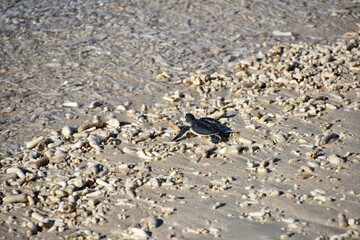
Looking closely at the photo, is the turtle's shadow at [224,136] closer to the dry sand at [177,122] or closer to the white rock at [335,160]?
the dry sand at [177,122]

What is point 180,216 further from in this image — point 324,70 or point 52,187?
point 324,70

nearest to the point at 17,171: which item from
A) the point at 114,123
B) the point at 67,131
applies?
the point at 67,131

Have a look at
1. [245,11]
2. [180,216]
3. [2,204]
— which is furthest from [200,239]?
[245,11]

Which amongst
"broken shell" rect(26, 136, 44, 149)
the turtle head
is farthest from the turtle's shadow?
"broken shell" rect(26, 136, 44, 149)

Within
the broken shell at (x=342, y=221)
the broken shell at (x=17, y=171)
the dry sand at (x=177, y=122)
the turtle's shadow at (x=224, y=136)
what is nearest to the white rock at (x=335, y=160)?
the dry sand at (x=177, y=122)

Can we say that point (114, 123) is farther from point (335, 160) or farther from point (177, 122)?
point (335, 160)

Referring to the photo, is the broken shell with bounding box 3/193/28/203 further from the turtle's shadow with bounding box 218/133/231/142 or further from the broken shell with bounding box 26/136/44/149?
the turtle's shadow with bounding box 218/133/231/142
